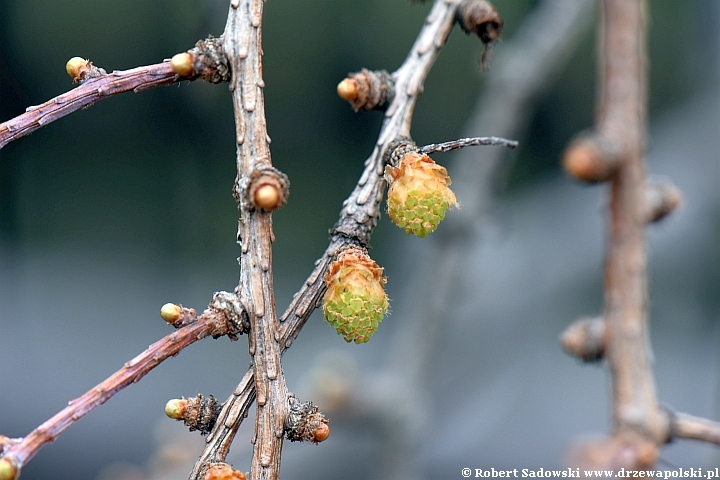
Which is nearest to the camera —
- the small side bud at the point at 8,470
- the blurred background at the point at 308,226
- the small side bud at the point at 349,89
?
the small side bud at the point at 8,470

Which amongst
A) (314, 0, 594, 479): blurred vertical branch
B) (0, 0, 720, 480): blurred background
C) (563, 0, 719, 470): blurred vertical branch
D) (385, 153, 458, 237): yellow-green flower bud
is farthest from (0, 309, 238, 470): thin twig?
(0, 0, 720, 480): blurred background

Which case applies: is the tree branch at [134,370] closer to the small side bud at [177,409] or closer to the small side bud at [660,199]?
Answer: the small side bud at [177,409]

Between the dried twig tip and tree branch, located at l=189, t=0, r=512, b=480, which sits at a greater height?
the dried twig tip

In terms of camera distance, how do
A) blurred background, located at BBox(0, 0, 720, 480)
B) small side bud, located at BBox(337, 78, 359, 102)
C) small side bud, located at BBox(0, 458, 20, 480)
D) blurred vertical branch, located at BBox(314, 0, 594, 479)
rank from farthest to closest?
blurred background, located at BBox(0, 0, 720, 480), blurred vertical branch, located at BBox(314, 0, 594, 479), small side bud, located at BBox(337, 78, 359, 102), small side bud, located at BBox(0, 458, 20, 480)

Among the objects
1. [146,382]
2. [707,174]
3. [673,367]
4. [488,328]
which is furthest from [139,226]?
[673,367]

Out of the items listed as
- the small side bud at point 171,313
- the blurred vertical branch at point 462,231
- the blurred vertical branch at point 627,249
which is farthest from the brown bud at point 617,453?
the blurred vertical branch at point 462,231

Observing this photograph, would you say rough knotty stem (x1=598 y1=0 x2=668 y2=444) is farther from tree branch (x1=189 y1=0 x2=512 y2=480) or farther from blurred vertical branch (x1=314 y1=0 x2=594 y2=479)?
blurred vertical branch (x1=314 y1=0 x2=594 y2=479)

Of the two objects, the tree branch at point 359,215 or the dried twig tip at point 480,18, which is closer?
the tree branch at point 359,215
